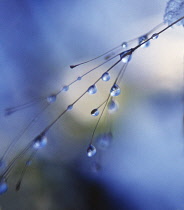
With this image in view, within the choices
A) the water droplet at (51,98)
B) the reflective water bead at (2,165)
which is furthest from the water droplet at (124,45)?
the reflective water bead at (2,165)

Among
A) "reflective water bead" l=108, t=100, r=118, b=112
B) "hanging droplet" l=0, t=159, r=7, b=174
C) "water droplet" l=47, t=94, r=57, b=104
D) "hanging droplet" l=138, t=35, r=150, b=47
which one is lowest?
"hanging droplet" l=0, t=159, r=7, b=174

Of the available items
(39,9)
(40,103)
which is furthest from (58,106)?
(39,9)

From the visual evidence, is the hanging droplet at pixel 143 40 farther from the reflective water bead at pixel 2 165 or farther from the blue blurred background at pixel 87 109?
the reflective water bead at pixel 2 165

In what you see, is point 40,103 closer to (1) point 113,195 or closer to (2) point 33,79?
(2) point 33,79

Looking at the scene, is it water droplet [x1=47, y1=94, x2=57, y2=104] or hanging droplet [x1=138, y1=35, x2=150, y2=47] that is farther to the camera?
water droplet [x1=47, y1=94, x2=57, y2=104]

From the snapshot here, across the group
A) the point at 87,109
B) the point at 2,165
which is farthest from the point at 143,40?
the point at 2,165

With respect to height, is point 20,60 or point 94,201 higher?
point 20,60

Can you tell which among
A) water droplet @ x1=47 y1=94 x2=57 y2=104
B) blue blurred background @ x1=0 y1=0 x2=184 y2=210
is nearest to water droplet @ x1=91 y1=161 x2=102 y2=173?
blue blurred background @ x1=0 y1=0 x2=184 y2=210

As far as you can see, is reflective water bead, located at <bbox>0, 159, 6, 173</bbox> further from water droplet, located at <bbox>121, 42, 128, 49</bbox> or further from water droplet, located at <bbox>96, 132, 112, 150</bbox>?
water droplet, located at <bbox>121, 42, 128, 49</bbox>
